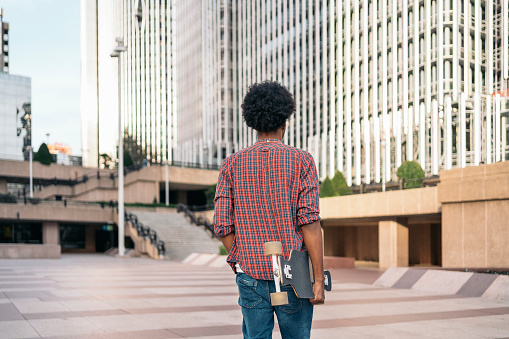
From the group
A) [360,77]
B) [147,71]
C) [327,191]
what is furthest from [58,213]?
[147,71]

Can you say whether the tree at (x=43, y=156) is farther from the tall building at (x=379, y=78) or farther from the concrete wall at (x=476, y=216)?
the concrete wall at (x=476, y=216)

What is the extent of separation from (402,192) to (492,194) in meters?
7.09

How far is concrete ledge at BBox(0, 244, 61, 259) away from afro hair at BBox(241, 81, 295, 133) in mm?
28350

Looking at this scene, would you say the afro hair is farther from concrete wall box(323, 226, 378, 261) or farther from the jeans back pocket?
concrete wall box(323, 226, 378, 261)

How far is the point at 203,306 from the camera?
9.67 metres

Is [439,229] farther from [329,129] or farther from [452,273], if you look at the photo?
[329,129]

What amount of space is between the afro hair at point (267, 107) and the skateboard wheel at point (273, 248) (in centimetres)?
71

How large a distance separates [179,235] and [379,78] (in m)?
29.3

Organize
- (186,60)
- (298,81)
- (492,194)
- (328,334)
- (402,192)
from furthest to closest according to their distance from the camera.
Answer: (186,60), (298,81), (402,192), (492,194), (328,334)

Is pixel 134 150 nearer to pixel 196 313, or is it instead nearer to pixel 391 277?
pixel 391 277

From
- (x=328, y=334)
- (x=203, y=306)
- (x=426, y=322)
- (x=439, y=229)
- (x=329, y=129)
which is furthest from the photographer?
(x=329, y=129)

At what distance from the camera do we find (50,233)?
4062 centimetres

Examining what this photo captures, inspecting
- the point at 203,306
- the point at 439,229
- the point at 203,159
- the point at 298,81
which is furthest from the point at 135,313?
the point at 203,159

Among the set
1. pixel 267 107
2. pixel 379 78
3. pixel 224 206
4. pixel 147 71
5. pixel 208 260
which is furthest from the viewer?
pixel 147 71
